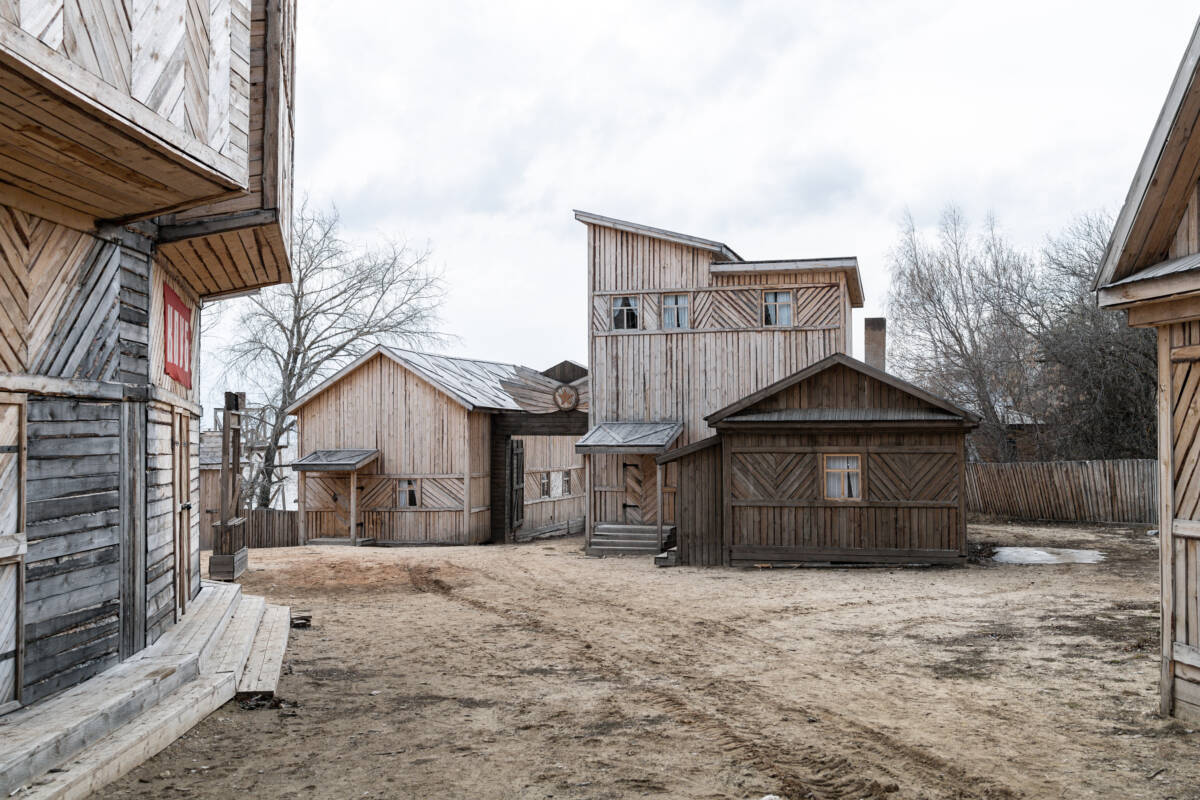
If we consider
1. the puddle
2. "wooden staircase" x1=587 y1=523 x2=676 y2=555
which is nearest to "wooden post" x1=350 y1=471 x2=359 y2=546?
"wooden staircase" x1=587 y1=523 x2=676 y2=555

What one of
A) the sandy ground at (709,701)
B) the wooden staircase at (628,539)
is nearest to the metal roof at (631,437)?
the wooden staircase at (628,539)

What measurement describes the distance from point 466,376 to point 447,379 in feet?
8.49

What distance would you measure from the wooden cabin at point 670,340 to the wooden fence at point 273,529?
983cm

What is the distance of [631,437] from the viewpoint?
21.8 m

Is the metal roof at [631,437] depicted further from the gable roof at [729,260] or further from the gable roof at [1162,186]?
the gable roof at [1162,186]

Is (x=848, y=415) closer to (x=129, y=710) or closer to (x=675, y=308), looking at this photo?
(x=675, y=308)

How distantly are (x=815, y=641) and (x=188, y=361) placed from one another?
26.7 ft

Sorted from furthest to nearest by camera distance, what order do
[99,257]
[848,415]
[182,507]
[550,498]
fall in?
1. [550,498]
2. [848,415]
3. [182,507]
4. [99,257]

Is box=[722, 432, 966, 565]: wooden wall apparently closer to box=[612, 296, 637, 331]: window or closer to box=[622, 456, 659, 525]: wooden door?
Result: box=[622, 456, 659, 525]: wooden door

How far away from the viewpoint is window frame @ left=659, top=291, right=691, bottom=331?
2264 centimetres

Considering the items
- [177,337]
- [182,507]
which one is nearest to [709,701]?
[182,507]

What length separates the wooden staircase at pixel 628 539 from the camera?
2152 centimetres

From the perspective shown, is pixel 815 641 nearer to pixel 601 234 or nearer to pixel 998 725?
pixel 998 725

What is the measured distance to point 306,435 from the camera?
87.9 feet
